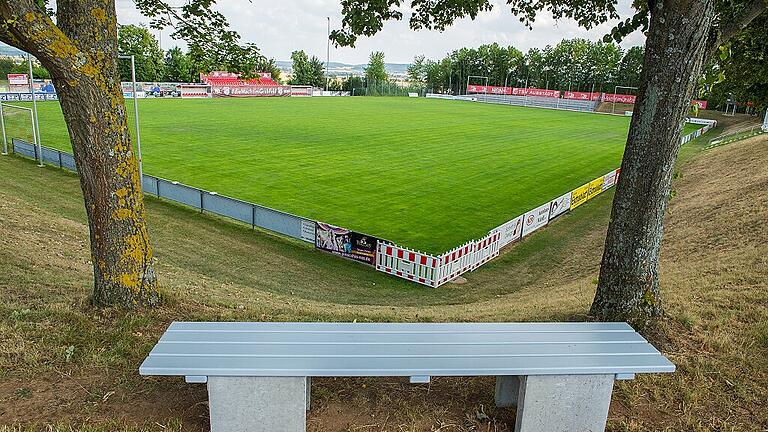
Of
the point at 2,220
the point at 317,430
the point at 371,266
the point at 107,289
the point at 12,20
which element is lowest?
the point at 371,266

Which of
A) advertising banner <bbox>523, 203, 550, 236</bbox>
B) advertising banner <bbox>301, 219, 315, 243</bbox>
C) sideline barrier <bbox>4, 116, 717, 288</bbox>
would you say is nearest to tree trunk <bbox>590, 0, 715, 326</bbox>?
sideline barrier <bbox>4, 116, 717, 288</bbox>

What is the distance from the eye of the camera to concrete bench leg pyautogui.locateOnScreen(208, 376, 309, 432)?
4027mm

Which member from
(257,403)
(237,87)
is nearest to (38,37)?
(257,403)

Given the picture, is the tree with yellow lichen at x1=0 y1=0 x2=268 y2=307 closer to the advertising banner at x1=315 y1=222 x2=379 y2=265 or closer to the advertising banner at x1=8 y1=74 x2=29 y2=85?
the advertising banner at x1=315 y1=222 x2=379 y2=265

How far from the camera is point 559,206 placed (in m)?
20.5

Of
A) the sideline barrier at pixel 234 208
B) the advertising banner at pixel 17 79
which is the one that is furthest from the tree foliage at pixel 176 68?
the sideline barrier at pixel 234 208

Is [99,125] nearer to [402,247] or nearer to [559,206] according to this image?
[402,247]

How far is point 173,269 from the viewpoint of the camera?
11969 mm

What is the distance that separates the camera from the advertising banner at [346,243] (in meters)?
14.6

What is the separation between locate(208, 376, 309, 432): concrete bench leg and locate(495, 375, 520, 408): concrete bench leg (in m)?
1.71

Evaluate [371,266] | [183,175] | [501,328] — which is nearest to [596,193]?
[371,266]

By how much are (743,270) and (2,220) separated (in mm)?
15448

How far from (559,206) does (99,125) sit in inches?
704

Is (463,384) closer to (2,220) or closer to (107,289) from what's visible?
(107,289)
